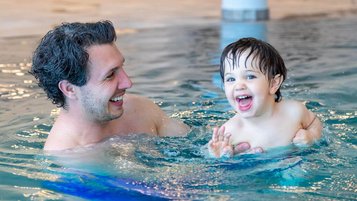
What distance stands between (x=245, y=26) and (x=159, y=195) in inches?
298

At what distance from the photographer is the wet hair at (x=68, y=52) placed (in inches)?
155

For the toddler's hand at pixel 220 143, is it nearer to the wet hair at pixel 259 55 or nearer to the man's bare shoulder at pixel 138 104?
the wet hair at pixel 259 55

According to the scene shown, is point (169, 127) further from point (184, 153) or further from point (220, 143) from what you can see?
point (220, 143)

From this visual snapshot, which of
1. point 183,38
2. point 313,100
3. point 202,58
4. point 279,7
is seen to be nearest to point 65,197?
point 313,100

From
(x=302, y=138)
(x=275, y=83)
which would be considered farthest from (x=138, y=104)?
(x=302, y=138)

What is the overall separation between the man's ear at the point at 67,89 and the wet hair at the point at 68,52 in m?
0.03

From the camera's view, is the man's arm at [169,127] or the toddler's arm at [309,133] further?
the man's arm at [169,127]

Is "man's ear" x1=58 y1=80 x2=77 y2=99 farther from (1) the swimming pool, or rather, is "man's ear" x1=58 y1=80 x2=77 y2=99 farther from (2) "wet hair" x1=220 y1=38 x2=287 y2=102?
(2) "wet hair" x1=220 y1=38 x2=287 y2=102

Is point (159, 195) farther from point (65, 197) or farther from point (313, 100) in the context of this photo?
point (313, 100)

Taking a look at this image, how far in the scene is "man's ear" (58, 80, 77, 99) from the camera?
4.05m

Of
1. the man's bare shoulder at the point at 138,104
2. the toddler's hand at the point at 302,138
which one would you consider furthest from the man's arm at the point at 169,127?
the toddler's hand at the point at 302,138

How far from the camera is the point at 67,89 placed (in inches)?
161

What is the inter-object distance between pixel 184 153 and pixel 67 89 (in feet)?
2.60

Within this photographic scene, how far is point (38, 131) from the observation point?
16.7 feet
